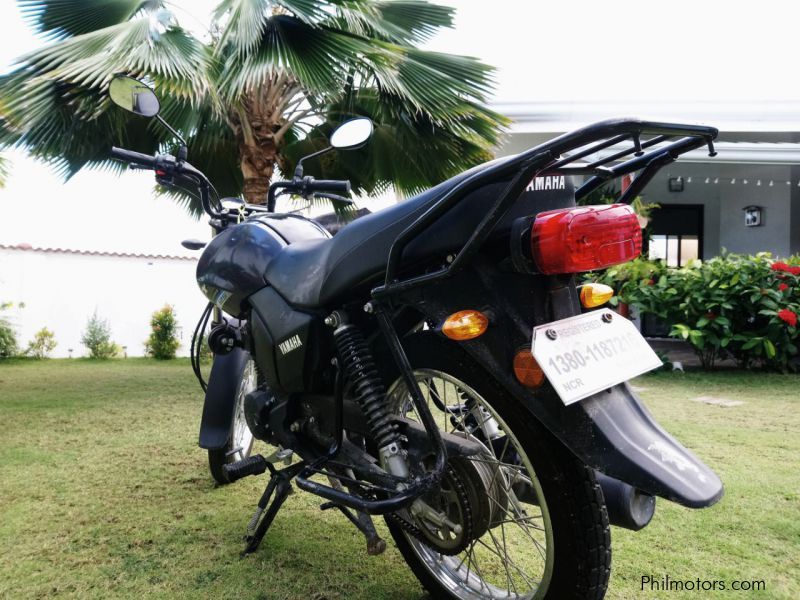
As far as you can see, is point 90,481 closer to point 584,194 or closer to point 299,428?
point 299,428

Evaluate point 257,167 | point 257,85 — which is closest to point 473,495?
point 257,85

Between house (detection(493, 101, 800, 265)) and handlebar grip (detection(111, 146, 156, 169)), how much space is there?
5070 millimetres

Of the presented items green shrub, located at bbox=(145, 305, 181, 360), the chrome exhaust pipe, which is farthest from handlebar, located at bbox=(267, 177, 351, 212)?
green shrub, located at bbox=(145, 305, 181, 360)

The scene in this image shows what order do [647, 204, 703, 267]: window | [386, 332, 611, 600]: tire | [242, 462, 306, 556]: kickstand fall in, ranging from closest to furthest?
[386, 332, 611, 600]: tire
[242, 462, 306, 556]: kickstand
[647, 204, 703, 267]: window

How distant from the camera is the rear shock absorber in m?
1.41

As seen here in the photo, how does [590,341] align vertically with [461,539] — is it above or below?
above

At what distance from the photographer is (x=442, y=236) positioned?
1.28m

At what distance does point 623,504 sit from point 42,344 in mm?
9155

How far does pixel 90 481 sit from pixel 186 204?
4987 mm

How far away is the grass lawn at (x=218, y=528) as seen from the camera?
175cm

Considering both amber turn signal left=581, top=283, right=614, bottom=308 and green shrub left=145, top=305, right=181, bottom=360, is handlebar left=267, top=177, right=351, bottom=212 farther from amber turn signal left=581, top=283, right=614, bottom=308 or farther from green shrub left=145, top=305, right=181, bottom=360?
green shrub left=145, top=305, right=181, bottom=360

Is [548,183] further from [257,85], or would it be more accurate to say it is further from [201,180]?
[257,85]

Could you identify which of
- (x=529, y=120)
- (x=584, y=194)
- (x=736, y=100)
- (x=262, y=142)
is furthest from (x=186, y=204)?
(x=736, y=100)

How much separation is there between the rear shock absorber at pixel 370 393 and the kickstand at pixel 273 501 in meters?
0.47
